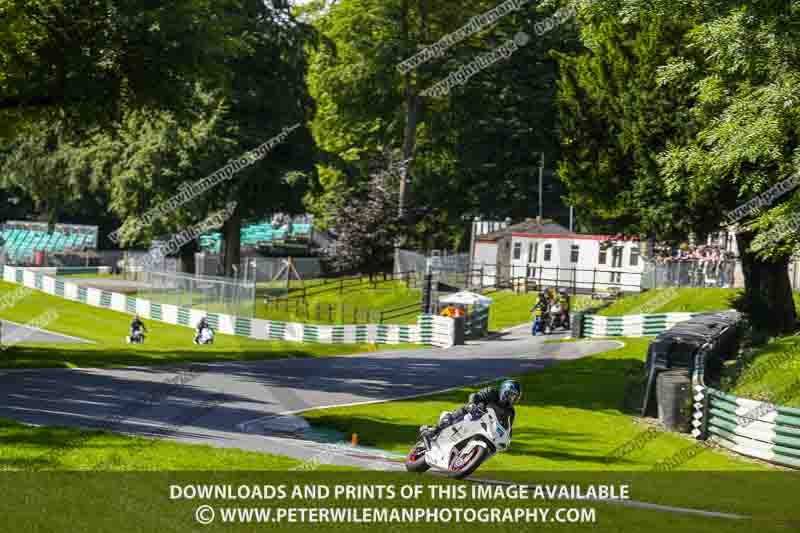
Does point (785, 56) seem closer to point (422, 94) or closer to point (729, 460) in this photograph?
point (729, 460)

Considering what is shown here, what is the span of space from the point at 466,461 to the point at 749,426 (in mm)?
9447

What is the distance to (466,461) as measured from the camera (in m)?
11.7

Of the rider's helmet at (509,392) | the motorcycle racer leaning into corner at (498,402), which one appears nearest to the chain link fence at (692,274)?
the motorcycle racer leaning into corner at (498,402)

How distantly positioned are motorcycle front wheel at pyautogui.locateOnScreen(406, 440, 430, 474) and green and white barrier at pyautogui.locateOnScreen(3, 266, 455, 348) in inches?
1046

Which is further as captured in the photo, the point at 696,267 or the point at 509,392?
the point at 696,267

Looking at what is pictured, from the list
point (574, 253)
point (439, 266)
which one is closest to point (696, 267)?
point (574, 253)

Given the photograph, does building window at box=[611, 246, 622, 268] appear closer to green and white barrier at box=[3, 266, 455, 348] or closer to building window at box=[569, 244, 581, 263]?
building window at box=[569, 244, 581, 263]

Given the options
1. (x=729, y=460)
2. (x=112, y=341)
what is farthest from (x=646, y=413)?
(x=112, y=341)

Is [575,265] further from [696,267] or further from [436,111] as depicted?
[436,111]

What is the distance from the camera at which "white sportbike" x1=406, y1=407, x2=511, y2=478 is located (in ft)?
38.0

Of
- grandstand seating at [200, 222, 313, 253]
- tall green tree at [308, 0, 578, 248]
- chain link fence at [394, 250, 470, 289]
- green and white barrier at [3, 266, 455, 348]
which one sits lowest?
green and white barrier at [3, 266, 455, 348]

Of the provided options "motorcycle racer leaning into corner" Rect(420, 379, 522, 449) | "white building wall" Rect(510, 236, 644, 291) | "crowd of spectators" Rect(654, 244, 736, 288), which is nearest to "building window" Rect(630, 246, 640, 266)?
"white building wall" Rect(510, 236, 644, 291)

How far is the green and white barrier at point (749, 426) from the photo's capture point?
1847cm

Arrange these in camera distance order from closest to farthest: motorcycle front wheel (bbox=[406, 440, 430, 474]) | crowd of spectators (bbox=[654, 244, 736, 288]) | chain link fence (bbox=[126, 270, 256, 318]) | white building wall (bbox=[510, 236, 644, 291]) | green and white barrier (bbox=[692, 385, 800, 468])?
motorcycle front wheel (bbox=[406, 440, 430, 474]), green and white barrier (bbox=[692, 385, 800, 468]), chain link fence (bbox=[126, 270, 256, 318]), crowd of spectators (bbox=[654, 244, 736, 288]), white building wall (bbox=[510, 236, 644, 291])
